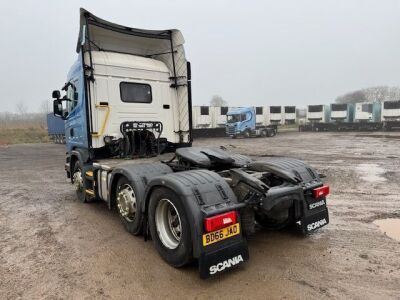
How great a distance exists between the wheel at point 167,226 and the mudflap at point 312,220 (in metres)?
1.62

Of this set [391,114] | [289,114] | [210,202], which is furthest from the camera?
[289,114]

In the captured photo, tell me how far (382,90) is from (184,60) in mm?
94201

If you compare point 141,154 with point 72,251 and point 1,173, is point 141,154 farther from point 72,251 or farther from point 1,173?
point 1,173

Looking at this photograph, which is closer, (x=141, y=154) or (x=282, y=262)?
(x=282, y=262)

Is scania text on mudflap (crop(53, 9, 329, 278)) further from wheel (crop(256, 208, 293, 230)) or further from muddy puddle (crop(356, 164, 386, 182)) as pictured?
muddy puddle (crop(356, 164, 386, 182))

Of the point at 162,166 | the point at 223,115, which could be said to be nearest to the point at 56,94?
the point at 162,166

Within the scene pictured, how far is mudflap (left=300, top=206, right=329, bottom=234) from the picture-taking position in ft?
13.7

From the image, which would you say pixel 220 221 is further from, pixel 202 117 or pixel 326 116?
pixel 326 116

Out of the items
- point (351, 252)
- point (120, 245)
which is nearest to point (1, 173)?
point (120, 245)

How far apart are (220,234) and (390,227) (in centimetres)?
322

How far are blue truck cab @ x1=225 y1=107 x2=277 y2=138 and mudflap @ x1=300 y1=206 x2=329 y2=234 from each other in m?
29.0

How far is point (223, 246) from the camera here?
3279 millimetres

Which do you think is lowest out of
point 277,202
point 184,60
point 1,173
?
point 1,173

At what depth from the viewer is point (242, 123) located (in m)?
33.2
